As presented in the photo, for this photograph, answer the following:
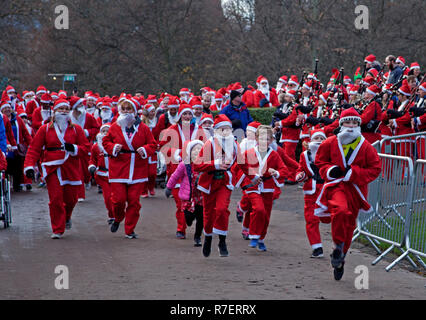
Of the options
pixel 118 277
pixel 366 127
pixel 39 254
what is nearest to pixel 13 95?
pixel 366 127

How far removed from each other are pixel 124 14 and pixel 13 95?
47.0 ft

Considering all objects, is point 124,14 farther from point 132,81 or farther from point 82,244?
point 82,244

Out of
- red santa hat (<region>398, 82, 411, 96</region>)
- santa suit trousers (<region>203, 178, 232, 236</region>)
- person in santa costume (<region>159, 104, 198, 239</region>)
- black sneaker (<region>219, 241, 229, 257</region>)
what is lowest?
black sneaker (<region>219, 241, 229, 257</region>)

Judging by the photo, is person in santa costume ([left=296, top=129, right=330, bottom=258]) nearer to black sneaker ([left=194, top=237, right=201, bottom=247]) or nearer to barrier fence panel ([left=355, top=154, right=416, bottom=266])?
barrier fence panel ([left=355, top=154, right=416, bottom=266])

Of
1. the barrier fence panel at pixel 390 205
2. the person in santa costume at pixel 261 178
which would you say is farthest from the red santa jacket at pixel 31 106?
the barrier fence panel at pixel 390 205

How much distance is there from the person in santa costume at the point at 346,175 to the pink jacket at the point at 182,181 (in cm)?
271

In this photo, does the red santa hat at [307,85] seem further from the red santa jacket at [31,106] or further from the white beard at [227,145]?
the red santa jacket at [31,106]

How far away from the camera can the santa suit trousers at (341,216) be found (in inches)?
324

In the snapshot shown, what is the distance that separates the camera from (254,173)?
10281mm

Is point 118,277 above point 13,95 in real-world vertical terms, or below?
below

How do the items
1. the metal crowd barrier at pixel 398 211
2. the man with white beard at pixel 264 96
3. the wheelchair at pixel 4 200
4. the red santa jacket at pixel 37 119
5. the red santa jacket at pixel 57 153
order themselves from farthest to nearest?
the man with white beard at pixel 264 96 → the red santa jacket at pixel 37 119 → the wheelchair at pixel 4 200 → the red santa jacket at pixel 57 153 → the metal crowd barrier at pixel 398 211

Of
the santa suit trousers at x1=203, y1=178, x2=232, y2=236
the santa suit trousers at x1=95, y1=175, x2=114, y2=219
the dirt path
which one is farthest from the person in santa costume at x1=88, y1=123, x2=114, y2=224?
the santa suit trousers at x1=203, y1=178, x2=232, y2=236

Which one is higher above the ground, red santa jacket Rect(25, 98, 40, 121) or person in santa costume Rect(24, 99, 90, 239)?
red santa jacket Rect(25, 98, 40, 121)

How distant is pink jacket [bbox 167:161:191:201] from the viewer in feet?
35.3
